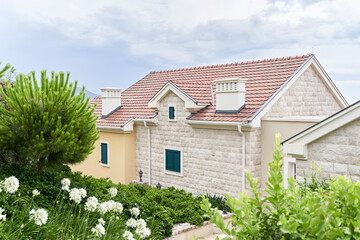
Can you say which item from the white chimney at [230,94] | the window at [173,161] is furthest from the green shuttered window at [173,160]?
the white chimney at [230,94]

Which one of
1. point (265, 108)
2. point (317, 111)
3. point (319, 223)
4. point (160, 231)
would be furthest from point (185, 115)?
point (319, 223)

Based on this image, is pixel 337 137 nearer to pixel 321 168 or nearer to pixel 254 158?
pixel 321 168

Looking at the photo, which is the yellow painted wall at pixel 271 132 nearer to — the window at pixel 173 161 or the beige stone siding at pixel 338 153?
the window at pixel 173 161

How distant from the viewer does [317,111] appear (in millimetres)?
17641

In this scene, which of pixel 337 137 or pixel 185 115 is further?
pixel 185 115

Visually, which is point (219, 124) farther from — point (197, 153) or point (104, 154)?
point (104, 154)

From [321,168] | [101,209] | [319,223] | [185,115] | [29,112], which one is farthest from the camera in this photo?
[185,115]

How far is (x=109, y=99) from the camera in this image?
21.5 metres

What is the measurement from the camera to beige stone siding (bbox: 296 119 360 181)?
27.7ft

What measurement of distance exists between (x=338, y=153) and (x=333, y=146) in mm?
209

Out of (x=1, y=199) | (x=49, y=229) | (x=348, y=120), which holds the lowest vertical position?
(x=49, y=229)

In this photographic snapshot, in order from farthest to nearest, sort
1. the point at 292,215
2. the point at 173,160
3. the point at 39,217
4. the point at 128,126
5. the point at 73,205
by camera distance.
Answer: the point at 128,126
the point at 173,160
the point at 73,205
the point at 39,217
the point at 292,215

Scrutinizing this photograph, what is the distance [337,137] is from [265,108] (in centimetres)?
594

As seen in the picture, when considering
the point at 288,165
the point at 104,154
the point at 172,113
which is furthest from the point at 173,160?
the point at 288,165
